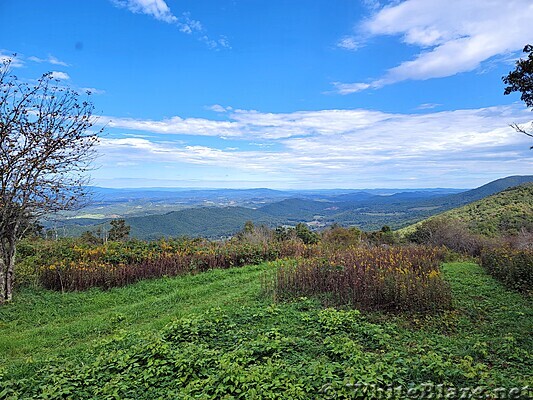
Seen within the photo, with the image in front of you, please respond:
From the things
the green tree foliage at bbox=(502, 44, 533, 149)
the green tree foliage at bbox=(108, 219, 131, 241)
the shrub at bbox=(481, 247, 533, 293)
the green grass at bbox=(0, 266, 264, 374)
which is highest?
the green tree foliage at bbox=(502, 44, 533, 149)

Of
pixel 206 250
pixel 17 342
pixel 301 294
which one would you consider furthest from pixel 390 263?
pixel 17 342

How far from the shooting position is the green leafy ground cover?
3.47 meters

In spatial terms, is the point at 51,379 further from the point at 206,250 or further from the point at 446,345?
the point at 206,250

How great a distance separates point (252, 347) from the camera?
4391 mm

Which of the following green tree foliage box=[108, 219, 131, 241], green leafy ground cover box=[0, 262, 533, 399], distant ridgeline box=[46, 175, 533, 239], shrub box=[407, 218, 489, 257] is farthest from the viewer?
distant ridgeline box=[46, 175, 533, 239]

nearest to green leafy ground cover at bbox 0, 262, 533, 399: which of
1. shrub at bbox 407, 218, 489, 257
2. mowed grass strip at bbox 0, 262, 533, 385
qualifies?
mowed grass strip at bbox 0, 262, 533, 385

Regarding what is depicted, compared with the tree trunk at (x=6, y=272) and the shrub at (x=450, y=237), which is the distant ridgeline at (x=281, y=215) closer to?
the tree trunk at (x=6, y=272)

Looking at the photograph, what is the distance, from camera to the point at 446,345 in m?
4.58

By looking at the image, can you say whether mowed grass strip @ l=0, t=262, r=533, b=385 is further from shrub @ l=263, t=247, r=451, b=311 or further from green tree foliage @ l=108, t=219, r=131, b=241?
green tree foliage @ l=108, t=219, r=131, b=241

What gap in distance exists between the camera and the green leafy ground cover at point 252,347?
347 centimetres

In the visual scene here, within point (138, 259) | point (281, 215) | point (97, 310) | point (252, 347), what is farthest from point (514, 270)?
point (281, 215)

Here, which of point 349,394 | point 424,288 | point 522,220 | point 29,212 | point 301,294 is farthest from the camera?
point 522,220

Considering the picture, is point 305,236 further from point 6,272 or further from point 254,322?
point 6,272

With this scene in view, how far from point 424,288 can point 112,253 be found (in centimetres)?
890
